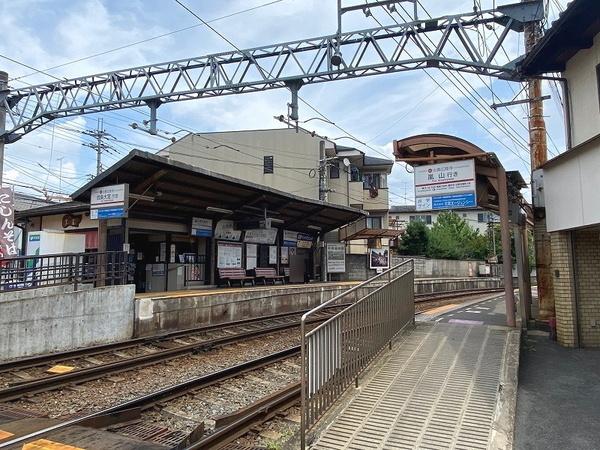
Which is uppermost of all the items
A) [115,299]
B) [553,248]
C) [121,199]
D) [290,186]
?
[290,186]

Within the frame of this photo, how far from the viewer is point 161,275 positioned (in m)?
18.5

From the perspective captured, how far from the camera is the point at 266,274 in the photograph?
22531 millimetres

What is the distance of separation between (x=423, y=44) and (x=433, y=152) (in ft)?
20.6

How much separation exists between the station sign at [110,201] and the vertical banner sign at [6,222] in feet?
7.28

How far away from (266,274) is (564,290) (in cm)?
1538

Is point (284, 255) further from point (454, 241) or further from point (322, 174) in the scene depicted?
point (454, 241)

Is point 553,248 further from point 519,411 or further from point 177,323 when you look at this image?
point 177,323

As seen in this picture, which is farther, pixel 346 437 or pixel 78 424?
pixel 78 424

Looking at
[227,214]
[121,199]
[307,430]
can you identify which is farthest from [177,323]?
[307,430]

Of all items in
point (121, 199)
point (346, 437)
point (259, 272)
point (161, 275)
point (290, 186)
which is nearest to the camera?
point (346, 437)

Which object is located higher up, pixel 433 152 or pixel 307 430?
pixel 433 152

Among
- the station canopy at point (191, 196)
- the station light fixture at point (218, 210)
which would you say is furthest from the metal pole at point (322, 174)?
the station light fixture at point (218, 210)

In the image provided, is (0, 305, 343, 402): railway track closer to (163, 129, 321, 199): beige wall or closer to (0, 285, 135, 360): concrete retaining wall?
(0, 285, 135, 360): concrete retaining wall

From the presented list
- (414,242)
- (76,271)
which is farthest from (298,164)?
(76,271)
